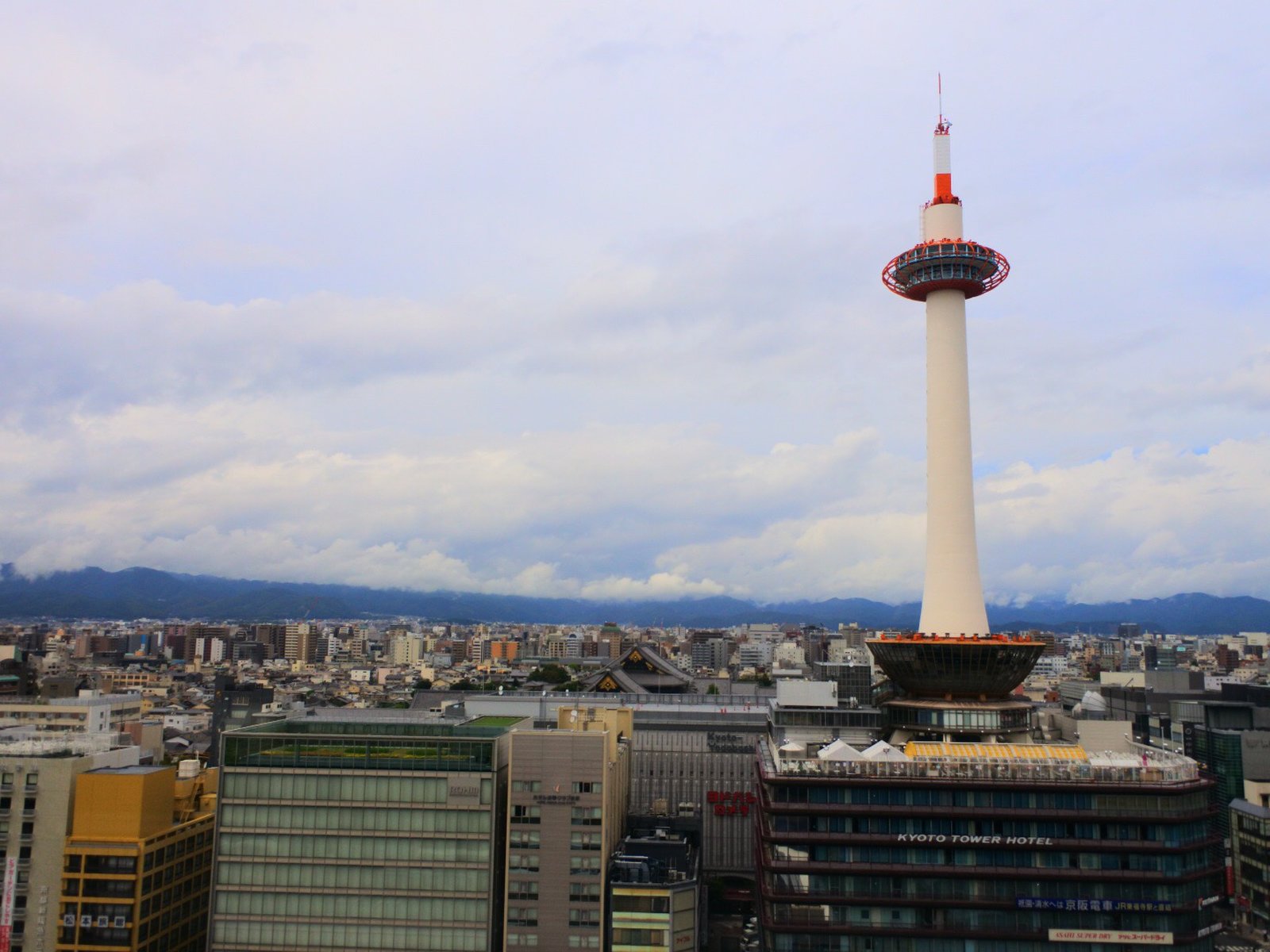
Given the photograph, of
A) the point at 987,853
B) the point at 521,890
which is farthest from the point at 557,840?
the point at 987,853

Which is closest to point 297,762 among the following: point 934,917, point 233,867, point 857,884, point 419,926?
point 233,867

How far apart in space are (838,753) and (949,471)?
118ft

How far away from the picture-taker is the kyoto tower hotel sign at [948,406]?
9644cm

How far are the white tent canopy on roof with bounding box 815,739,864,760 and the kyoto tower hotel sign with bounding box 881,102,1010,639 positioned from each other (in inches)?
889

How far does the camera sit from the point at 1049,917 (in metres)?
68.8

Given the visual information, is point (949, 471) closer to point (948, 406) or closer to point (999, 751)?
point (948, 406)

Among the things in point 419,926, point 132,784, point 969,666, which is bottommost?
point 419,926

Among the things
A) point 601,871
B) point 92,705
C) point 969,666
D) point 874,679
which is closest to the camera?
point 601,871

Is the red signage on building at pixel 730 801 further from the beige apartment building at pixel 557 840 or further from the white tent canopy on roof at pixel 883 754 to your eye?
the beige apartment building at pixel 557 840

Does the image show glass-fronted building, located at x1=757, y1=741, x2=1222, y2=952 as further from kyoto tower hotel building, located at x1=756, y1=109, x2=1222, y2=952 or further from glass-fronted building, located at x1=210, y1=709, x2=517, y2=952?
glass-fronted building, located at x1=210, y1=709, x2=517, y2=952

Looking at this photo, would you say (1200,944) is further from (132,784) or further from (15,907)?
(15,907)

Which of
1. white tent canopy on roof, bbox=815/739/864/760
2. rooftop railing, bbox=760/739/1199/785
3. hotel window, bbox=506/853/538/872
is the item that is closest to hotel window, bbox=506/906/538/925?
hotel window, bbox=506/853/538/872

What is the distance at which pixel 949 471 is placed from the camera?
327 ft

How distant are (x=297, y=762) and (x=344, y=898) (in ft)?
33.9
